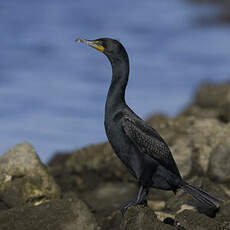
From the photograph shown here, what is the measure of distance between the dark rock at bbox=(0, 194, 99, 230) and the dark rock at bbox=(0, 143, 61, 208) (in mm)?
1387

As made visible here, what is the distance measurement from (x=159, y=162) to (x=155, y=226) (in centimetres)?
91

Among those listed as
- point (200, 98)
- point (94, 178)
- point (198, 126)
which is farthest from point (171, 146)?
point (200, 98)

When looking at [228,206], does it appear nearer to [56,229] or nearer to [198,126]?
[56,229]

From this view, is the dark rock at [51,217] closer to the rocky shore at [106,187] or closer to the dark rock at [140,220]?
the rocky shore at [106,187]

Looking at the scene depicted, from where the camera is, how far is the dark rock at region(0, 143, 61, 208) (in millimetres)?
9727

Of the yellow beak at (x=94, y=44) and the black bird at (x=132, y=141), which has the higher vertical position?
the yellow beak at (x=94, y=44)

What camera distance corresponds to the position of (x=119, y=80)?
7.86 meters

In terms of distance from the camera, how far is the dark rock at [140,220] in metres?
7.31

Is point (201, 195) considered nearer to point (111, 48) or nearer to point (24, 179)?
point (111, 48)

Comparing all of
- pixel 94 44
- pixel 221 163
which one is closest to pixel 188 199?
pixel 221 163

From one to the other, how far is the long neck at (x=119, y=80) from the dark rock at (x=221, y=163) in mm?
3883

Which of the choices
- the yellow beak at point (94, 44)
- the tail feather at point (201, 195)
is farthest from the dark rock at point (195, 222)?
the yellow beak at point (94, 44)

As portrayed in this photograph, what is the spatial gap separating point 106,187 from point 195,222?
5.41m

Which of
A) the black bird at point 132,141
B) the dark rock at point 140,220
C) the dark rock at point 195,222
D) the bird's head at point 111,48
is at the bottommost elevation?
the dark rock at point 195,222
